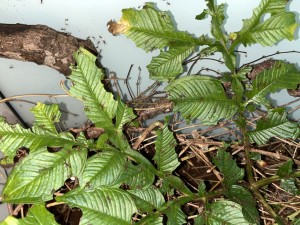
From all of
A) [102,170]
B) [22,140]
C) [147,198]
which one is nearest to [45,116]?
[22,140]

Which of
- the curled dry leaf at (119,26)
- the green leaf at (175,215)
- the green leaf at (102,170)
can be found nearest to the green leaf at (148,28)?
A: the curled dry leaf at (119,26)

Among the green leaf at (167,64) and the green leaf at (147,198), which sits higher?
the green leaf at (167,64)

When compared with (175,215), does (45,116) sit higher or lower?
higher

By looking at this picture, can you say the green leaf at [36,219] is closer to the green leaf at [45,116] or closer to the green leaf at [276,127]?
the green leaf at [45,116]

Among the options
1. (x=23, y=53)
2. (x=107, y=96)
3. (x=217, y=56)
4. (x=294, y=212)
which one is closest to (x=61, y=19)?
(x=23, y=53)

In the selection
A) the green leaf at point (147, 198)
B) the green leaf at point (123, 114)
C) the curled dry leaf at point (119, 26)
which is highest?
the curled dry leaf at point (119, 26)

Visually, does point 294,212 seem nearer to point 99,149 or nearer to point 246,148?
point 246,148

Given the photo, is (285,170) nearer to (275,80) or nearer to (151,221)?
(275,80)
